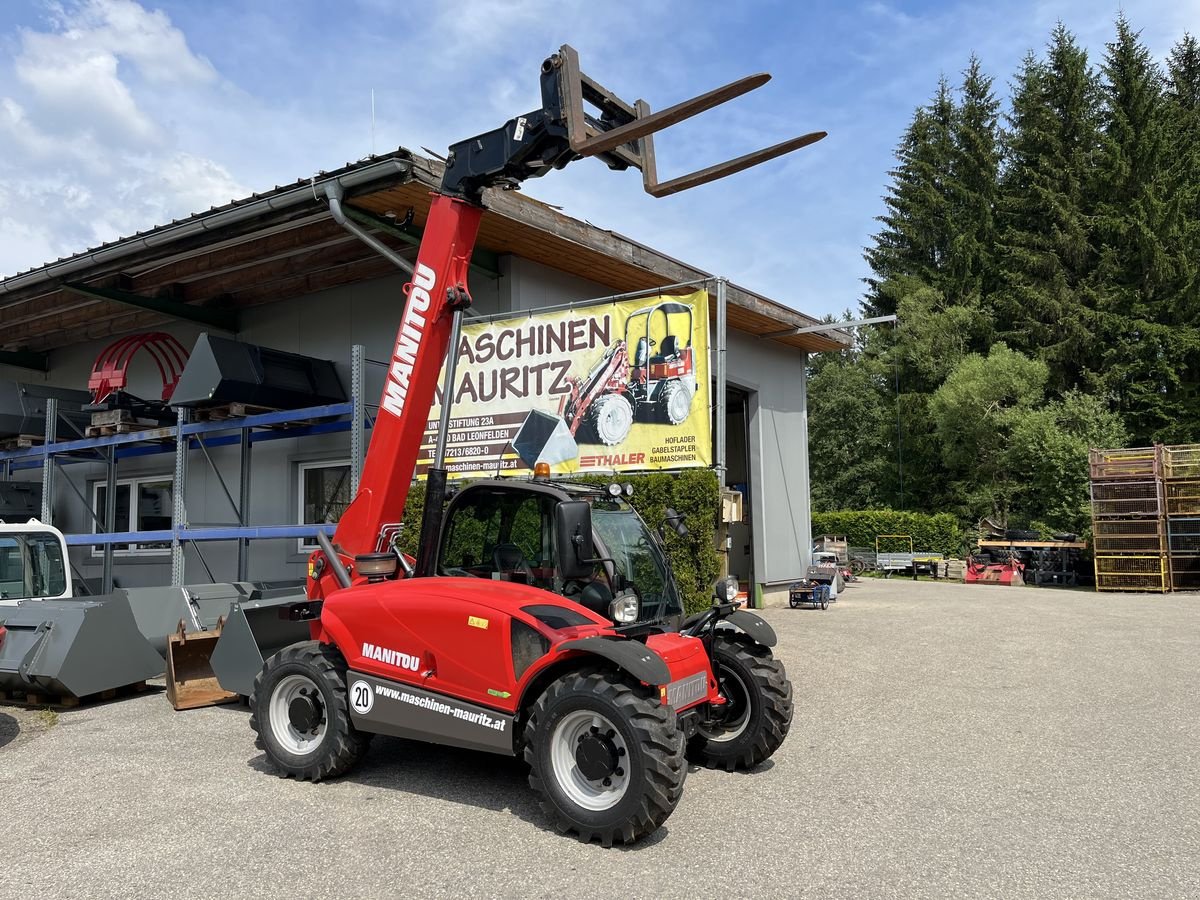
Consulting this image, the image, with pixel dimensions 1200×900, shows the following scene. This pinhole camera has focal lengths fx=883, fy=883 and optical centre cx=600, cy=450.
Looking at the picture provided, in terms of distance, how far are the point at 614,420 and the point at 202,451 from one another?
672 centimetres

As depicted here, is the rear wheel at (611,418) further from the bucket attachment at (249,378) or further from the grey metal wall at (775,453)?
the grey metal wall at (775,453)

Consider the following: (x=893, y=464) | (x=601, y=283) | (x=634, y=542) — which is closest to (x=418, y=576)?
(x=634, y=542)

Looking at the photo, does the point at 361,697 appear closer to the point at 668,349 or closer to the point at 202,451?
the point at 668,349

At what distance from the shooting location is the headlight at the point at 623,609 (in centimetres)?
495

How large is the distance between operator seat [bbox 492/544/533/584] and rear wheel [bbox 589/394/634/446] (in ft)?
15.0

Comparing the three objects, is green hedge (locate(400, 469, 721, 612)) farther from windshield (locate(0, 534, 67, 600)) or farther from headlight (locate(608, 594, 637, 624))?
headlight (locate(608, 594, 637, 624))

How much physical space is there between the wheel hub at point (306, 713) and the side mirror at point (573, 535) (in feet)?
6.70

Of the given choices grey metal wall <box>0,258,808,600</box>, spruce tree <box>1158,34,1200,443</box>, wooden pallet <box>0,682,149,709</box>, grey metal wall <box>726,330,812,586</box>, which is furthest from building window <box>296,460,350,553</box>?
spruce tree <box>1158,34,1200,443</box>

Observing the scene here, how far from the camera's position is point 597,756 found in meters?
4.48

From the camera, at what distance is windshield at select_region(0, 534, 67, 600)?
905 cm

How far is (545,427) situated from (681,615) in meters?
5.19

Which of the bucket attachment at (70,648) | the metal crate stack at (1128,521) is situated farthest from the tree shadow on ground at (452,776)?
the metal crate stack at (1128,521)

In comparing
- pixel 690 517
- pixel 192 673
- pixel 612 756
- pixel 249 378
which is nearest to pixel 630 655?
pixel 612 756

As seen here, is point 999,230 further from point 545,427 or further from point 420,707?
point 420,707
